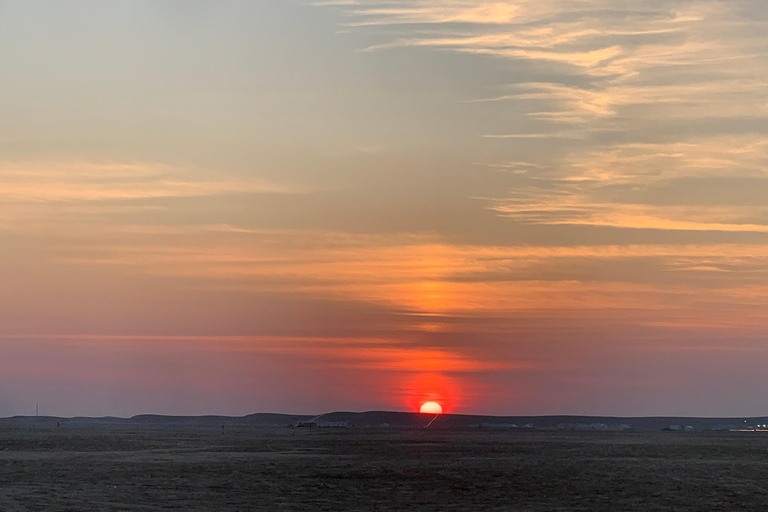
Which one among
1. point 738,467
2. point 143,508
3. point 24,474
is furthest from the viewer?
point 738,467

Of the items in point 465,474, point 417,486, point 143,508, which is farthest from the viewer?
point 465,474

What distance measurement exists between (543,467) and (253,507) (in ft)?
120

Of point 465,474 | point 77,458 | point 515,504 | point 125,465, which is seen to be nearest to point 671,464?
point 465,474

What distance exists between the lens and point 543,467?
79312 millimetres

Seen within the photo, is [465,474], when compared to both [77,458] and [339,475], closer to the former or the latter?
[339,475]

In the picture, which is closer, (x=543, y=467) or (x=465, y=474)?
(x=465, y=474)

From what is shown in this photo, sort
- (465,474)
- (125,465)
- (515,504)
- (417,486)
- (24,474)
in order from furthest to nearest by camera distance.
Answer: (125,465) < (465,474) < (24,474) < (417,486) < (515,504)

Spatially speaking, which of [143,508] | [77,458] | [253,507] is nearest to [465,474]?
[253,507]

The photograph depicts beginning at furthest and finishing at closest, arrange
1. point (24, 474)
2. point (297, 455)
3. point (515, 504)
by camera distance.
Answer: point (297, 455), point (24, 474), point (515, 504)

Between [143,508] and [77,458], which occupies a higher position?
[77,458]

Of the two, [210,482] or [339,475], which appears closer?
[210,482]

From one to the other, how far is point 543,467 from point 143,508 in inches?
1631

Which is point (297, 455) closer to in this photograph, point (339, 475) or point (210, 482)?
point (339, 475)

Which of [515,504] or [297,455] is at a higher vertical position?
[297,455]
